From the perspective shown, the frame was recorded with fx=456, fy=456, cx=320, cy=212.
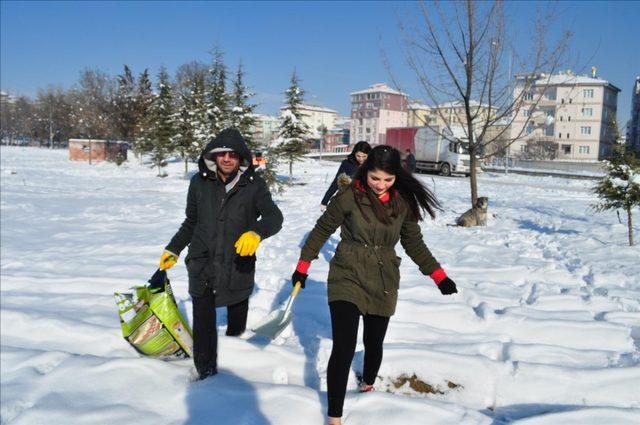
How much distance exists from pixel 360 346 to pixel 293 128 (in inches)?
935

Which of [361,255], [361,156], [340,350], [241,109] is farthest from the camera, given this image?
[241,109]

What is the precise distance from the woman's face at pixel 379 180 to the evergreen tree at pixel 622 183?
654 centimetres

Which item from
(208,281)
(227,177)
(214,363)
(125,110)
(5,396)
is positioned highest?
(125,110)

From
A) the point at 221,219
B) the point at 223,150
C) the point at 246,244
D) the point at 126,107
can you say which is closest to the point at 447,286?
the point at 246,244

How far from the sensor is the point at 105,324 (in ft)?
14.8

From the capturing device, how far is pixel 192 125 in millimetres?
29266

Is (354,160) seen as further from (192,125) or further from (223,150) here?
(192,125)

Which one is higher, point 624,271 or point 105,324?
point 624,271

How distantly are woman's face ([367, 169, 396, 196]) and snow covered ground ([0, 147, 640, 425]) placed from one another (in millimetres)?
1353

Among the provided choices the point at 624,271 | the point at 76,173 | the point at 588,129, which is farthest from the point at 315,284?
the point at 588,129

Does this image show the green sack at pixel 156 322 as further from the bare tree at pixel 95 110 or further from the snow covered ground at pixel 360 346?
the bare tree at pixel 95 110

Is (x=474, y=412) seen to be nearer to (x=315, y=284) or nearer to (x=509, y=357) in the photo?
(x=509, y=357)

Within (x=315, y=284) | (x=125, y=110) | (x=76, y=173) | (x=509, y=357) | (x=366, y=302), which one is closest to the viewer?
(x=366, y=302)

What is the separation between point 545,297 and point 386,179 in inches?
137
